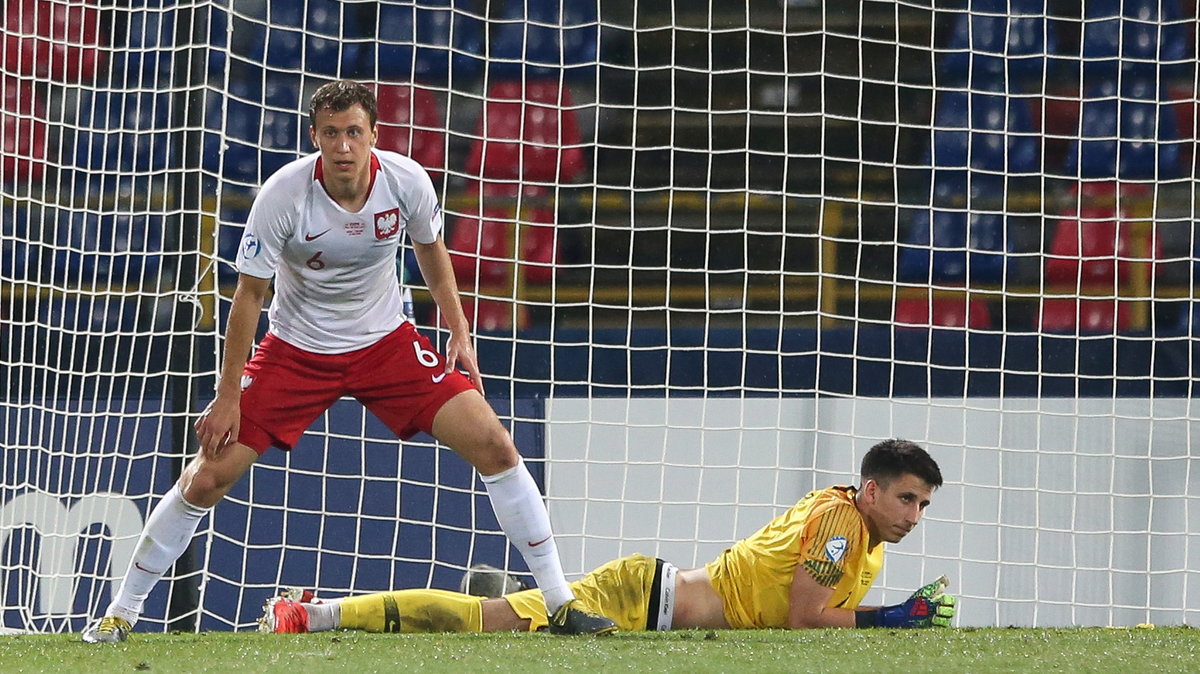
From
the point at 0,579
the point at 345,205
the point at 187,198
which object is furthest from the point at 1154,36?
the point at 0,579

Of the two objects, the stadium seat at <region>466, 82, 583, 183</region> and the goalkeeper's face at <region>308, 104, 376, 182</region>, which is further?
the stadium seat at <region>466, 82, 583, 183</region>

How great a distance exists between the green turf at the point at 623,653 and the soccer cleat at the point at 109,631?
3 cm

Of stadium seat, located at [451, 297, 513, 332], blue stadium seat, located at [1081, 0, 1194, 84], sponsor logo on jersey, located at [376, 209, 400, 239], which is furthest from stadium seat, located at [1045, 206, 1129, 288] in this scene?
sponsor logo on jersey, located at [376, 209, 400, 239]

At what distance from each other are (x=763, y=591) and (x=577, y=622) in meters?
0.69

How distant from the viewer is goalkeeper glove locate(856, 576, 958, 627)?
3.87m

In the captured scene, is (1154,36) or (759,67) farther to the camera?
(759,67)

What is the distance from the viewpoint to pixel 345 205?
3.27 metres

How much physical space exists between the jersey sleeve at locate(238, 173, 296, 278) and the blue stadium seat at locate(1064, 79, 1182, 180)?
196 inches

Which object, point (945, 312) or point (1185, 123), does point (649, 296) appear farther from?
point (1185, 123)

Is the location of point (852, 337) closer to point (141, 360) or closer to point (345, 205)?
point (141, 360)

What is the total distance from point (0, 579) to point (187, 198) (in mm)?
1459

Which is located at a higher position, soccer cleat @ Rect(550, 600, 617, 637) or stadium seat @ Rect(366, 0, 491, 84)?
stadium seat @ Rect(366, 0, 491, 84)

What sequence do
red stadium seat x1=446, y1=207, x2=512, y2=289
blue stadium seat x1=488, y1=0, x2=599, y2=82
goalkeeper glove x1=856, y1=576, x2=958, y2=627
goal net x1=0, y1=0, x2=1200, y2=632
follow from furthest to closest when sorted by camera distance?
blue stadium seat x1=488, y1=0, x2=599, y2=82 < red stadium seat x1=446, y1=207, x2=512, y2=289 < goal net x1=0, y1=0, x2=1200, y2=632 < goalkeeper glove x1=856, y1=576, x2=958, y2=627

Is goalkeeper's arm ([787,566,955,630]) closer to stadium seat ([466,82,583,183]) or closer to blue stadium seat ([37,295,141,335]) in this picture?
blue stadium seat ([37,295,141,335])
